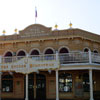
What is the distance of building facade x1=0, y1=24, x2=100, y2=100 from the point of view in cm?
2120

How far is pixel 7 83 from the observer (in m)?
26.3

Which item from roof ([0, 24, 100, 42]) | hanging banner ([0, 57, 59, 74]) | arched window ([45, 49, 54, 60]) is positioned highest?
roof ([0, 24, 100, 42])

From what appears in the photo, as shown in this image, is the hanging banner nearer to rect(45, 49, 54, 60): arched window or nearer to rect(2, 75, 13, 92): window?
rect(45, 49, 54, 60): arched window

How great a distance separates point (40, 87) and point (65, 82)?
2.94 meters

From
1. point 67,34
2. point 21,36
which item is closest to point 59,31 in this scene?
point 67,34

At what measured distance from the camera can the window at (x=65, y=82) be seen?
23.5 meters

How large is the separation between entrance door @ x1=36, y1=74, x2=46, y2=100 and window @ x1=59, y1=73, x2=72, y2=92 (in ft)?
6.47

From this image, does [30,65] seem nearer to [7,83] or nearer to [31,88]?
[31,88]

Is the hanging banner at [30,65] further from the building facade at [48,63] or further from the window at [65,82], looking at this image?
the window at [65,82]

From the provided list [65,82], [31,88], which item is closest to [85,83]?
[65,82]

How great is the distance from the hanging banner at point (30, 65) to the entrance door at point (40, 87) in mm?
3655

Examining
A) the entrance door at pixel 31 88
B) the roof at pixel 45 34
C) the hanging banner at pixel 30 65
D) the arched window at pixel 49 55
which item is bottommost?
the entrance door at pixel 31 88

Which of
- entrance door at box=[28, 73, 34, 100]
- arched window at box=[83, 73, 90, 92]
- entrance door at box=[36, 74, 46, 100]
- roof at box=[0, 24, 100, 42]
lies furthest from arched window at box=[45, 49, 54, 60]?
arched window at box=[83, 73, 90, 92]

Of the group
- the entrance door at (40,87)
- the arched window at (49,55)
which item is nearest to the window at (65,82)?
the entrance door at (40,87)
